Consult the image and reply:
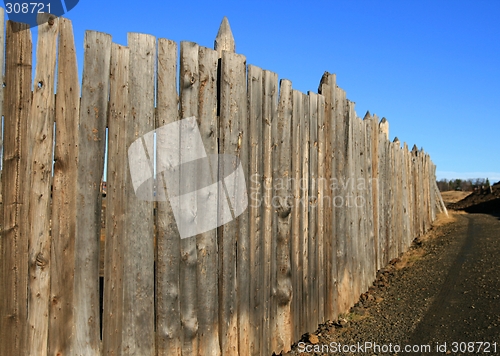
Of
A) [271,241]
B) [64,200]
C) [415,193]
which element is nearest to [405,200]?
[415,193]

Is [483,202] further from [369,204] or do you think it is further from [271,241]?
[271,241]

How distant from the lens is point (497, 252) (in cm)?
738

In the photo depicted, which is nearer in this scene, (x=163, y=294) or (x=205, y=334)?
(x=163, y=294)

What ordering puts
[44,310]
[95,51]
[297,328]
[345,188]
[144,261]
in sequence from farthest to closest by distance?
[345,188] < [297,328] < [144,261] < [95,51] < [44,310]

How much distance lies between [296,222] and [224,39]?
6.11 ft

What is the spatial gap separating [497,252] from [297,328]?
4330mm

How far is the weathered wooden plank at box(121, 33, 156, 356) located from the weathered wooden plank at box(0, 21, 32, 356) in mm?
606

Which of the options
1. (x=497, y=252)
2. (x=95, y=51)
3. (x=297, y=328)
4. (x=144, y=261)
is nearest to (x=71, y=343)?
(x=144, y=261)

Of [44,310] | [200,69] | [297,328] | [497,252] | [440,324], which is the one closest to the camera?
[44,310]

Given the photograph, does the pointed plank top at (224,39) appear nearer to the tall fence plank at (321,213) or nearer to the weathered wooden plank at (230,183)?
the weathered wooden plank at (230,183)

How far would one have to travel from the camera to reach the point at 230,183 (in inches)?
148

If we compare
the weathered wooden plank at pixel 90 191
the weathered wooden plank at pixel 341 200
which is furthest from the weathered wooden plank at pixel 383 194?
the weathered wooden plank at pixel 90 191

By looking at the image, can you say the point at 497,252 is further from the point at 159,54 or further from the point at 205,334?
the point at 159,54

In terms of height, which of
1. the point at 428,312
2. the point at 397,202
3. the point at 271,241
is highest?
the point at 397,202
